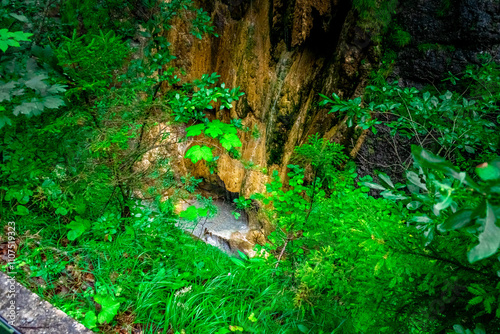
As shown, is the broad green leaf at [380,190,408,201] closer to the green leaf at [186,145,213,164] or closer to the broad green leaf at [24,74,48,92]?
the green leaf at [186,145,213,164]

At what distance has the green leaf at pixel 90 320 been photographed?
1.75 meters

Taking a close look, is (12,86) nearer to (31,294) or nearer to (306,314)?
(31,294)

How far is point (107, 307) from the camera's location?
1.85m

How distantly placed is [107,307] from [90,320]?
0.11 meters

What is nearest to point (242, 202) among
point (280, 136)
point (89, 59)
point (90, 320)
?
point (90, 320)

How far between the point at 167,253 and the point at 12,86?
172 centimetres

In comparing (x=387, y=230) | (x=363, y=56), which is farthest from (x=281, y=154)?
(x=387, y=230)

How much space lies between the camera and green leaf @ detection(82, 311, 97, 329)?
1749mm

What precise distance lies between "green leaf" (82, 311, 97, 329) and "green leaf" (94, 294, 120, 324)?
0.09 feet

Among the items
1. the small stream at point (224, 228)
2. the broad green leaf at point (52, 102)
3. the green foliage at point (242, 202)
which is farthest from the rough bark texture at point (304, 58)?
the broad green leaf at point (52, 102)

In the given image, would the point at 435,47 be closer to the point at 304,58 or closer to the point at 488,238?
the point at 304,58

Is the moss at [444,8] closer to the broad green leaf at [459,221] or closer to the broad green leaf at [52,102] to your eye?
the broad green leaf at [459,221]

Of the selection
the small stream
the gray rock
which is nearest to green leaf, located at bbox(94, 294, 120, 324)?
the gray rock

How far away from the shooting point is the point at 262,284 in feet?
7.86
